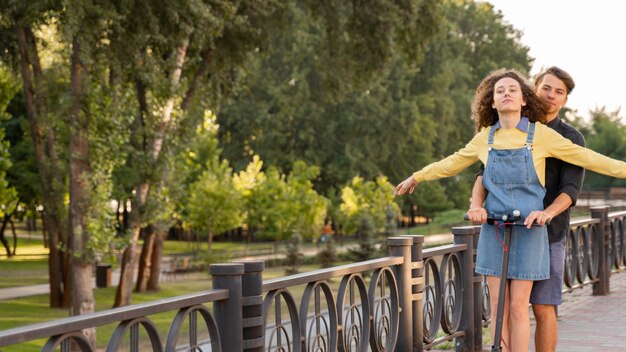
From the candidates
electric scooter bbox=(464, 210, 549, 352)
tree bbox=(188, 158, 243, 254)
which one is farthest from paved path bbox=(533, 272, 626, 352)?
tree bbox=(188, 158, 243, 254)

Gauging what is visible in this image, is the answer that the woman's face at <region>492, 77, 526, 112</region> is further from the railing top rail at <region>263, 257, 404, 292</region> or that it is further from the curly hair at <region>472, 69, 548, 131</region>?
the railing top rail at <region>263, 257, 404, 292</region>

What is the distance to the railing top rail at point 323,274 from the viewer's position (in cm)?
576

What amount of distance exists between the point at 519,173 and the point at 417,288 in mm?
2204

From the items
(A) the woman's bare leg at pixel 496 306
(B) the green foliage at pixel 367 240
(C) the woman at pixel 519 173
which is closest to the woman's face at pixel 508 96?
(C) the woman at pixel 519 173

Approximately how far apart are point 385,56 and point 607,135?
67.5 m

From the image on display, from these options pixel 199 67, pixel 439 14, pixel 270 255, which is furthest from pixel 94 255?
pixel 270 255

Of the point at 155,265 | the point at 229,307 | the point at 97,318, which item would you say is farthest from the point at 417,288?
the point at 155,265

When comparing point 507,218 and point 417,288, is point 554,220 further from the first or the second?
point 417,288

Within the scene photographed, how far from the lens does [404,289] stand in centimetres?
745

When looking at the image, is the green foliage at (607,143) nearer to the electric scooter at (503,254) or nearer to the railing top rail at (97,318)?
the electric scooter at (503,254)

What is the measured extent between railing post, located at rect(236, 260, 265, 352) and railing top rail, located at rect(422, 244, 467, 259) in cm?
239

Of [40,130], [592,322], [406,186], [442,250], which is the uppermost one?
[40,130]

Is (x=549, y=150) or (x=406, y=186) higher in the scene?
(x=549, y=150)

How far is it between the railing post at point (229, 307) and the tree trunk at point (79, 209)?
60.9ft
